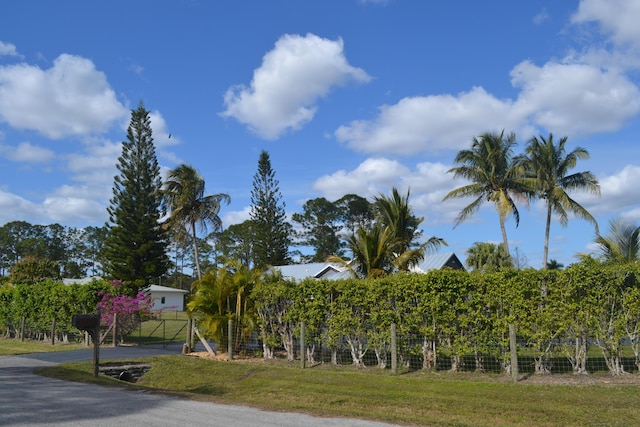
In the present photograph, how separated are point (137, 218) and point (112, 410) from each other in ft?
98.9

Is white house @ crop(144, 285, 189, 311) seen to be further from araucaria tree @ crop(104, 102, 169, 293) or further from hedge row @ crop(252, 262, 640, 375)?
hedge row @ crop(252, 262, 640, 375)

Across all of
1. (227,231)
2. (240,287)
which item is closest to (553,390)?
(240,287)

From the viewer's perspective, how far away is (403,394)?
10430mm

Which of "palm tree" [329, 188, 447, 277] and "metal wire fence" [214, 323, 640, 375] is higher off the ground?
"palm tree" [329, 188, 447, 277]

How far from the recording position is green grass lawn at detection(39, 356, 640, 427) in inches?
331

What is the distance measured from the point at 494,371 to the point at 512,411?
13.1 feet

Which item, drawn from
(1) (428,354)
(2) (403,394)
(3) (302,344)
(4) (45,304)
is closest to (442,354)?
(1) (428,354)

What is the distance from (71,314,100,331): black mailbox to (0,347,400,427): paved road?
51.8 inches

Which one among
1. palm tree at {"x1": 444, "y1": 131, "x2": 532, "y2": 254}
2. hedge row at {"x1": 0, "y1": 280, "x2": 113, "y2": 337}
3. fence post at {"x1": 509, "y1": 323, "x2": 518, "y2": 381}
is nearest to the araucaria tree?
hedge row at {"x1": 0, "y1": 280, "x2": 113, "y2": 337}

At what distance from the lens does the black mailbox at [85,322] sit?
1218 cm

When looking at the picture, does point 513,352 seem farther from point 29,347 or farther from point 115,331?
point 29,347

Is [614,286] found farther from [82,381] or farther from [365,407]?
[82,381]

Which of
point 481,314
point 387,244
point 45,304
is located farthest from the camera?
point 45,304

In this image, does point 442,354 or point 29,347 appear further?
point 29,347
